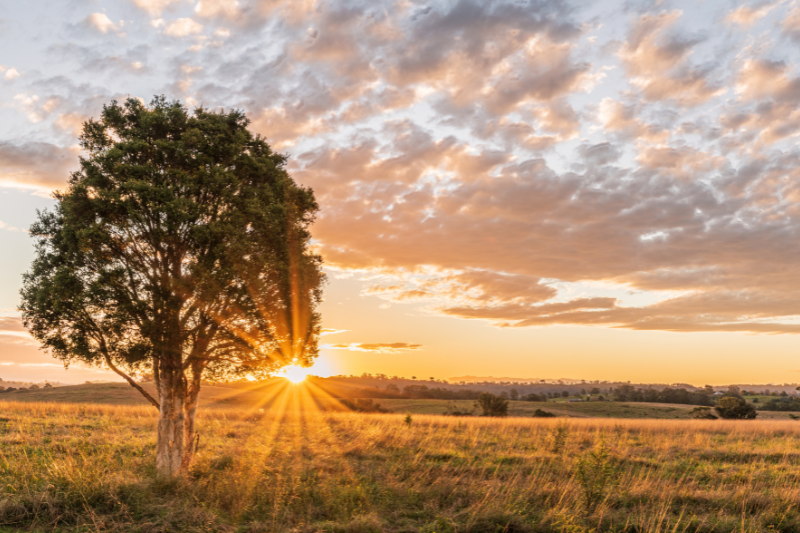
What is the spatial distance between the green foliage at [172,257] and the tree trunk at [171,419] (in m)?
0.37

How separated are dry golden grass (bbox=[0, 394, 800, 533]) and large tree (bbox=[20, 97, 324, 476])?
2481mm

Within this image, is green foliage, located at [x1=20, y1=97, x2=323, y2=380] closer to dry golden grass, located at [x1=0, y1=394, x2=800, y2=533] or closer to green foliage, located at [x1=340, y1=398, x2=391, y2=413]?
dry golden grass, located at [x1=0, y1=394, x2=800, y2=533]

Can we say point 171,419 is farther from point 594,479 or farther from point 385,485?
point 594,479

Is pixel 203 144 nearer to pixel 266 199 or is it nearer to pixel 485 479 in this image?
pixel 266 199

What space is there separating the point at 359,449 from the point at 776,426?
34531mm

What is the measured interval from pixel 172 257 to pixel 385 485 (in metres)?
9.52

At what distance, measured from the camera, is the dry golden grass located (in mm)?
9656

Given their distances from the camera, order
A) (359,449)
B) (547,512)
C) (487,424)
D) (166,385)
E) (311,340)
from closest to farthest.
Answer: (547,512), (166,385), (311,340), (359,449), (487,424)

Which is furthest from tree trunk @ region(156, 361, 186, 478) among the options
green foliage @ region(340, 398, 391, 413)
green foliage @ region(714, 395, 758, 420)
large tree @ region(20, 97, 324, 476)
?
green foliage @ region(714, 395, 758, 420)

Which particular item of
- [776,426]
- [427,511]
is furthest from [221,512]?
[776,426]

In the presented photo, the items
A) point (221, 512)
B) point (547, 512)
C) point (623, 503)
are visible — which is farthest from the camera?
point (623, 503)

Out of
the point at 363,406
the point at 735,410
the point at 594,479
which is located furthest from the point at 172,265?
the point at 735,410

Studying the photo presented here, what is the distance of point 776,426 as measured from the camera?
34625 millimetres

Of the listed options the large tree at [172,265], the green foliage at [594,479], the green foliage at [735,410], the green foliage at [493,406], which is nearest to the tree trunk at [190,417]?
the large tree at [172,265]
